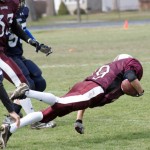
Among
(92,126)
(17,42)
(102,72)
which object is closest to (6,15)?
(17,42)

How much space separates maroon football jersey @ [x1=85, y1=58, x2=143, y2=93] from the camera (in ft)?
20.7

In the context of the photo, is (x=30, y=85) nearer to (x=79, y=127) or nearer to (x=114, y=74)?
(x=79, y=127)

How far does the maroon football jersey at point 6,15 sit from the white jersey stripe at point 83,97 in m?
1.06

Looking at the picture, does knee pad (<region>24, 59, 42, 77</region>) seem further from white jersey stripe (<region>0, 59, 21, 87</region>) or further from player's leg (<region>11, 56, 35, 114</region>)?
white jersey stripe (<region>0, 59, 21, 87</region>)

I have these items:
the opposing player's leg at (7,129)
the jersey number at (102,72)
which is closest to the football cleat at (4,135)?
the opposing player's leg at (7,129)

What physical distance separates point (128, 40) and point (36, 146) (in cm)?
1459

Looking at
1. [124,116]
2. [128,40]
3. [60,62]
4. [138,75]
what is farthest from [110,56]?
[138,75]

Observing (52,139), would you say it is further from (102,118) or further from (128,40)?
(128,40)

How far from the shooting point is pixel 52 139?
6480 millimetres

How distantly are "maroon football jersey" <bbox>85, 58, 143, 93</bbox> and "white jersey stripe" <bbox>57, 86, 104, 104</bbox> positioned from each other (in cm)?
9

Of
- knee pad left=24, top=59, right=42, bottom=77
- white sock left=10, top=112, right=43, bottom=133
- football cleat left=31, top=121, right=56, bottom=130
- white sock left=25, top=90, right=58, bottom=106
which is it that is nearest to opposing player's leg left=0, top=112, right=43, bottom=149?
white sock left=10, top=112, right=43, bottom=133

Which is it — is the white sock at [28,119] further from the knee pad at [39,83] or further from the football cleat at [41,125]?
the knee pad at [39,83]

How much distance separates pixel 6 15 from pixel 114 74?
4.12 ft

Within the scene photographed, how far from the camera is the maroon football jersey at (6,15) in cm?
654
